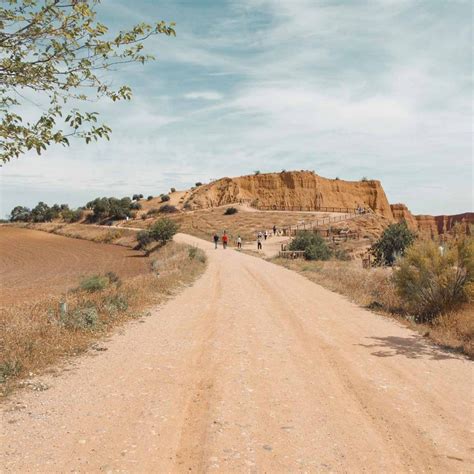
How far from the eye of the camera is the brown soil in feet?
74.5

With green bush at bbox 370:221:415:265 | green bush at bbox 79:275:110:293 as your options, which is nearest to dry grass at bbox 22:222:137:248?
green bush at bbox 370:221:415:265

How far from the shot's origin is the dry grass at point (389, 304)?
32.6ft

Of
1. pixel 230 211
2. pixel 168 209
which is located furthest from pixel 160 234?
pixel 168 209

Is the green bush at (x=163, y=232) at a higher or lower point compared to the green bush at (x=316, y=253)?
higher

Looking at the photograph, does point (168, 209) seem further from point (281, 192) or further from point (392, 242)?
point (392, 242)

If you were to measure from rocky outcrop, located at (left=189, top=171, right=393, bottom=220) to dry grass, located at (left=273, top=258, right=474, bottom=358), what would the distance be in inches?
3098

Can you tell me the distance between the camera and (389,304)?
46.0ft

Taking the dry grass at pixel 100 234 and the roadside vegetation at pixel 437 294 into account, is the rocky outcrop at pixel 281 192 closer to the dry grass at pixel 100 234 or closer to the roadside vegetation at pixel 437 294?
the dry grass at pixel 100 234

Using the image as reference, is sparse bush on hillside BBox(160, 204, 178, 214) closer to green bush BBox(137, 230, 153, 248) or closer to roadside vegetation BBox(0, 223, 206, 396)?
green bush BBox(137, 230, 153, 248)

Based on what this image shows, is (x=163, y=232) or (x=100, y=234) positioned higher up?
(x=163, y=232)

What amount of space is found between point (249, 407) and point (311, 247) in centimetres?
3063

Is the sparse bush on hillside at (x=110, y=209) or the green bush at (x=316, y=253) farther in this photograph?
the sparse bush on hillside at (x=110, y=209)

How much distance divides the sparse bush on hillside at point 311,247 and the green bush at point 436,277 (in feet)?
70.5

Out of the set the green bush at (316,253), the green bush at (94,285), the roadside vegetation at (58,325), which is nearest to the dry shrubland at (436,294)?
the roadside vegetation at (58,325)
